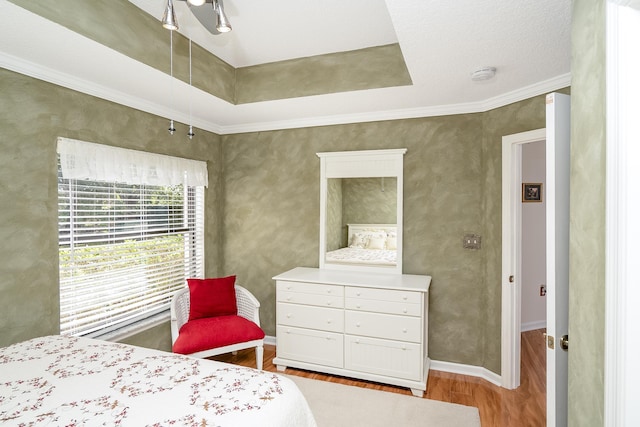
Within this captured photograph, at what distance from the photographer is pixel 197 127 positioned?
3.61 m

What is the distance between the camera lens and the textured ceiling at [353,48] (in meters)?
1.71

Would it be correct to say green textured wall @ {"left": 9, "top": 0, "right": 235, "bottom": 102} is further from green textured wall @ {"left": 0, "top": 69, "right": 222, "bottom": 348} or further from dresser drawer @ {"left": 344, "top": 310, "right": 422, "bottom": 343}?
dresser drawer @ {"left": 344, "top": 310, "right": 422, "bottom": 343}

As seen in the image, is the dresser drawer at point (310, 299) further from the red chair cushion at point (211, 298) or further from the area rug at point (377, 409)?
the area rug at point (377, 409)

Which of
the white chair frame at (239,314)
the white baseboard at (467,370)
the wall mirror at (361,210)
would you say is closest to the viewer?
the white chair frame at (239,314)

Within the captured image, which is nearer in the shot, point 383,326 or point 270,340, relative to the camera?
point 383,326

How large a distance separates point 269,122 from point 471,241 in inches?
94.9

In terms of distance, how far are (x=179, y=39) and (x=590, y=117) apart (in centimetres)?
248

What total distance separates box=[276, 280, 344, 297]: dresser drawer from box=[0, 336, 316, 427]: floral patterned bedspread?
1.36 metres

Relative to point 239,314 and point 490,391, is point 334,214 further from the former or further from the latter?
point 490,391

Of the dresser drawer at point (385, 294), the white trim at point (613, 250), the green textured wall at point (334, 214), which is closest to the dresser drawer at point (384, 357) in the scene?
the dresser drawer at point (385, 294)

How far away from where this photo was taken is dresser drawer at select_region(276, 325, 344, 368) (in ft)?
9.90

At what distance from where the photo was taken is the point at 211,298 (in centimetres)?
307

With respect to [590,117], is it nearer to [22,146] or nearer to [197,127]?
[22,146]

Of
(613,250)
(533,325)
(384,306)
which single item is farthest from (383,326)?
(533,325)
